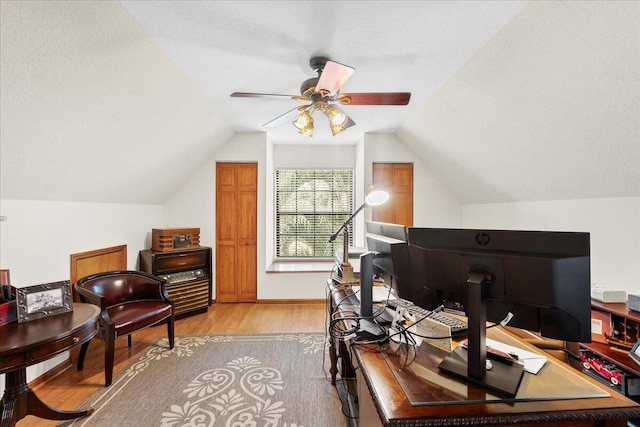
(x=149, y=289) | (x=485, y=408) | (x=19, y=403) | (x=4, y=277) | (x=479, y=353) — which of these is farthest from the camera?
(x=149, y=289)

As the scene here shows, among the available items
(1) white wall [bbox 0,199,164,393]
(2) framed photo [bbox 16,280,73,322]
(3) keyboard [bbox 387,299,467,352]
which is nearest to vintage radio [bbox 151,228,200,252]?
(1) white wall [bbox 0,199,164,393]

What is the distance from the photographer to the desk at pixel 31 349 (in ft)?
4.36

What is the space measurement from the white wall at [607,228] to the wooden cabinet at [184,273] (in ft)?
12.9

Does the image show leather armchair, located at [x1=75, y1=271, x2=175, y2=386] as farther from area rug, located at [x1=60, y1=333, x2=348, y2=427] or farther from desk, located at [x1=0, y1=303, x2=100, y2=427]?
desk, located at [x1=0, y1=303, x2=100, y2=427]

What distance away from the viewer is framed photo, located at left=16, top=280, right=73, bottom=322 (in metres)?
1.59

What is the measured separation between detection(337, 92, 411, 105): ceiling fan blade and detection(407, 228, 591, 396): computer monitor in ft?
4.32

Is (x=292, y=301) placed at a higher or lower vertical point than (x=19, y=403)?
lower

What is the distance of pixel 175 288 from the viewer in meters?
3.26

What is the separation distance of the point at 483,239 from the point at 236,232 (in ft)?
11.4

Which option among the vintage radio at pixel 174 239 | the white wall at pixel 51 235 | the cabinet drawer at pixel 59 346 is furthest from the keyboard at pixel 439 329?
the vintage radio at pixel 174 239

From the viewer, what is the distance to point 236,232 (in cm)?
391

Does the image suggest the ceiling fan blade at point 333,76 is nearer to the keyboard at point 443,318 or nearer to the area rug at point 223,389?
the keyboard at point 443,318

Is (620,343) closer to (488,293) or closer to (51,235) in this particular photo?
(488,293)

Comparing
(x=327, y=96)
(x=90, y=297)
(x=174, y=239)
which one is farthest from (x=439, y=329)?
(x=174, y=239)
